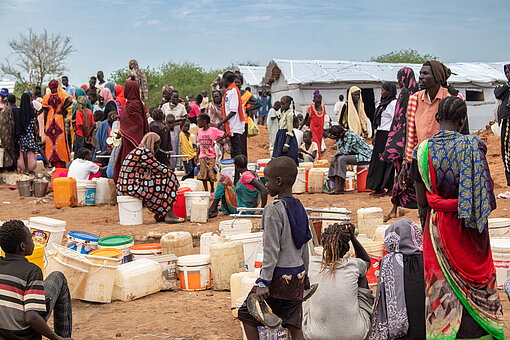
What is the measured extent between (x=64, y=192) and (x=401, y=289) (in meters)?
7.06

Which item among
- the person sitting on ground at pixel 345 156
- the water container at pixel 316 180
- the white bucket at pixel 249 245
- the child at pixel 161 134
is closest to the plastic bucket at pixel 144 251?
the white bucket at pixel 249 245

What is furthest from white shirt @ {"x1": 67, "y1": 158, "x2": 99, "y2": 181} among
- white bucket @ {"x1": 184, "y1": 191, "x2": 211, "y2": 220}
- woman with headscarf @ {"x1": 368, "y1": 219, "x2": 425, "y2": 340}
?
Answer: woman with headscarf @ {"x1": 368, "y1": 219, "x2": 425, "y2": 340}

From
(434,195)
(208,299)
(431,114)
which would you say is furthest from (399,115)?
(434,195)

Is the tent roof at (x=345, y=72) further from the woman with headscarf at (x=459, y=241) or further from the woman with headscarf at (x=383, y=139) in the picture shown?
the woman with headscarf at (x=459, y=241)

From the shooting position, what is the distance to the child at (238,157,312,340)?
10.3 feet

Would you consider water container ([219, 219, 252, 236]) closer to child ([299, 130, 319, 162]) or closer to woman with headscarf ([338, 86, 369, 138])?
child ([299, 130, 319, 162])

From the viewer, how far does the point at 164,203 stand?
830 centimetres

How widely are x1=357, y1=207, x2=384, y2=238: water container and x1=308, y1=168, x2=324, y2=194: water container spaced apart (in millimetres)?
4001

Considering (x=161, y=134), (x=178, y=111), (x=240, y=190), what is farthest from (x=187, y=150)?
(x=240, y=190)

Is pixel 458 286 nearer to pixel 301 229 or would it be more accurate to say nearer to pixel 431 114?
pixel 301 229

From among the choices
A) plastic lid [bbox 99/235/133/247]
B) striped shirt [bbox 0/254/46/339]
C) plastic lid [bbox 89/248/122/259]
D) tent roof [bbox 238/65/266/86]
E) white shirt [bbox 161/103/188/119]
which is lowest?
plastic lid [bbox 89/248/122/259]

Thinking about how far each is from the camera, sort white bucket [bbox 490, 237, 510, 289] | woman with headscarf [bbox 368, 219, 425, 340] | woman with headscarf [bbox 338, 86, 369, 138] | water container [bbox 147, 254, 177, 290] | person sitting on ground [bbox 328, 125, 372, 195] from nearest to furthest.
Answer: woman with headscarf [bbox 368, 219, 425, 340] < white bucket [bbox 490, 237, 510, 289] < water container [bbox 147, 254, 177, 290] < person sitting on ground [bbox 328, 125, 372, 195] < woman with headscarf [bbox 338, 86, 369, 138]

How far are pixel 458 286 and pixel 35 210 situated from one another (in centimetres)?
787

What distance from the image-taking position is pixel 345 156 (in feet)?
33.2
